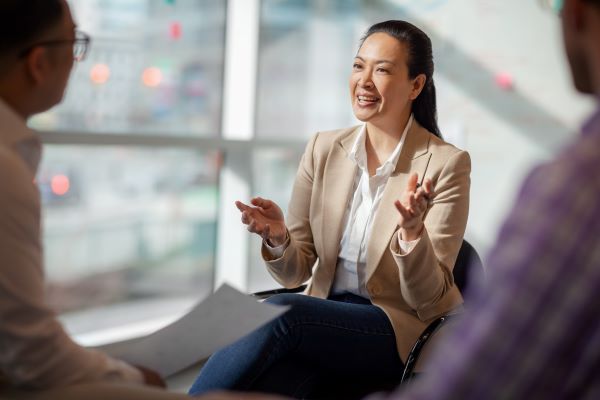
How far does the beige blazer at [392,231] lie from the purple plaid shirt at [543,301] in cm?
116

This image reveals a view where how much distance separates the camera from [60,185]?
161 inches

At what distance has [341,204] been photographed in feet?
7.59

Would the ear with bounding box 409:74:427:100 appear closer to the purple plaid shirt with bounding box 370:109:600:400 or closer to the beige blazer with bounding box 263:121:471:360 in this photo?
the beige blazer with bounding box 263:121:471:360

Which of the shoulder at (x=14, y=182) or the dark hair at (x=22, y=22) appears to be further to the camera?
the dark hair at (x=22, y=22)

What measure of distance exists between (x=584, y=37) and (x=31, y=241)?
831 millimetres

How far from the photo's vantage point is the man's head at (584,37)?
88cm

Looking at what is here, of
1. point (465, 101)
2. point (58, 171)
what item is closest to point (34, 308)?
point (58, 171)

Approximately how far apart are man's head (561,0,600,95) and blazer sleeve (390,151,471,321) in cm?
103

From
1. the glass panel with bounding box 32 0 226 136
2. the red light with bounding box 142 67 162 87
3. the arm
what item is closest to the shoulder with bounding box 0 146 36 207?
the arm

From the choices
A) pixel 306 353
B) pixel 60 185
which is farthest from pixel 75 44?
pixel 60 185

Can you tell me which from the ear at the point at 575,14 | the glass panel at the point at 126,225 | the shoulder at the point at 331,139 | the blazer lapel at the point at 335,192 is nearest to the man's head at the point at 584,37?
the ear at the point at 575,14

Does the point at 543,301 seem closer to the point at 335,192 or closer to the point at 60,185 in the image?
the point at 335,192

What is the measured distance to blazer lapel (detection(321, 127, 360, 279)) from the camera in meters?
2.27

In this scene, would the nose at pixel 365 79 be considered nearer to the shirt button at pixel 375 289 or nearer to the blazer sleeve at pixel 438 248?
the blazer sleeve at pixel 438 248
